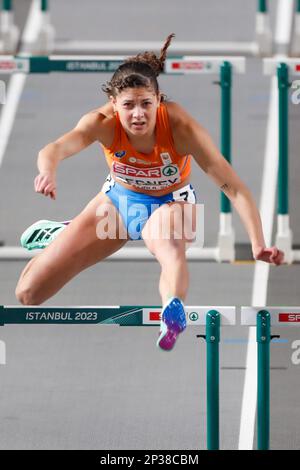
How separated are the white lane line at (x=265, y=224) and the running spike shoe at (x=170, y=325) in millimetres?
1785

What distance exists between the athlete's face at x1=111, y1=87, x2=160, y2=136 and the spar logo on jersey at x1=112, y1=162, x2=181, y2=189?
1.30ft

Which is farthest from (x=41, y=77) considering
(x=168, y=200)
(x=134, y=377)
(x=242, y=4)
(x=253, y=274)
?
(x=168, y=200)

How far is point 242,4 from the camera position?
18516 millimetres

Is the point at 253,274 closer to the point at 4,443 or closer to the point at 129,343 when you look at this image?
the point at 129,343

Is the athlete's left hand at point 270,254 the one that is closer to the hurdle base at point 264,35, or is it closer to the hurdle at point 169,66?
the hurdle at point 169,66

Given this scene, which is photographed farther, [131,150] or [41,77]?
[41,77]

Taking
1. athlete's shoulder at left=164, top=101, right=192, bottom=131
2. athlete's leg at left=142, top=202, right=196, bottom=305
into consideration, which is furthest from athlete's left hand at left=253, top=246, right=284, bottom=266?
athlete's shoulder at left=164, top=101, right=192, bottom=131

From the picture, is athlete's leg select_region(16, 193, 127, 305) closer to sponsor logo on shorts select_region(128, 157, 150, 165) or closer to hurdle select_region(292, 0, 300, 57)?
sponsor logo on shorts select_region(128, 157, 150, 165)

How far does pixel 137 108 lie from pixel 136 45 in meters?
7.12

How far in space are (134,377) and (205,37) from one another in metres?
5.84

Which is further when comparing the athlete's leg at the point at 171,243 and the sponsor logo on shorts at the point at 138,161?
the sponsor logo on shorts at the point at 138,161

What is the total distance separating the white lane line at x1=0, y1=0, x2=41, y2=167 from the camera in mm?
16422

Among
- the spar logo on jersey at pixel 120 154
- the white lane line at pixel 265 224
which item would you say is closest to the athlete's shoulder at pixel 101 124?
the spar logo on jersey at pixel 120 154

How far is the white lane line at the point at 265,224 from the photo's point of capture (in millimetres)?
12289
